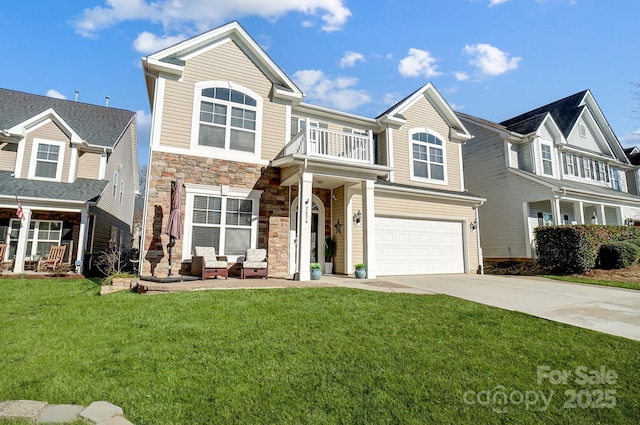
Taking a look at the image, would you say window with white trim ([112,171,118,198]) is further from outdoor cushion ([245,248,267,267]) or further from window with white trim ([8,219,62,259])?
outdoor cushion ([245,248,267,267])

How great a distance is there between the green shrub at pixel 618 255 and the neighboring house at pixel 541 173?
8.24ft

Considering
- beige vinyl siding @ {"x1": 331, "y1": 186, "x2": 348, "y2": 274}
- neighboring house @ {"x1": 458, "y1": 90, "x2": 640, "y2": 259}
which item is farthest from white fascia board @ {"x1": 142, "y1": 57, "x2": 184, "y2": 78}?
neighboring house @ {"x1": 458, "y1": 90, "x2": 640, "y2": 259}

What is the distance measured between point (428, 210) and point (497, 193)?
6.56m

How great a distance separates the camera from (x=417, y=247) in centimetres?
1312

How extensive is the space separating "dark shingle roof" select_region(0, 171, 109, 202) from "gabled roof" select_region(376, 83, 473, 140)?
41.1ft

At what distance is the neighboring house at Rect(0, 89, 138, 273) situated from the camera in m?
12.6

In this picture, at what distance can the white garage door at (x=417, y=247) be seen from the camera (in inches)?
488

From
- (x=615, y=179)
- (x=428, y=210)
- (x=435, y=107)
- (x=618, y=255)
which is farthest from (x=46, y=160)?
(x=615, y=179)

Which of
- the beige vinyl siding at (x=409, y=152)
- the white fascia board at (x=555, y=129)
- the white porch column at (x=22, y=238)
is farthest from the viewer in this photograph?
the white fascia board at (x=555, y=129)

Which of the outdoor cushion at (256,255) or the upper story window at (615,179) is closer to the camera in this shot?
the outdoor cushion at (256,255)

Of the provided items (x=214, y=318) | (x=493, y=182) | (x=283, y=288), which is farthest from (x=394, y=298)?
(x=493, y=182)

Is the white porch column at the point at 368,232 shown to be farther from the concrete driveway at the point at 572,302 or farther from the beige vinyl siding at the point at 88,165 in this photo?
the beige vinyl siding at the point at 88,165

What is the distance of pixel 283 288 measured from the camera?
778 cm

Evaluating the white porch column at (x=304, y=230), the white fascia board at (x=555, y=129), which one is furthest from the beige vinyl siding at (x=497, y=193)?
the white porch column at (x=304, y=230)
